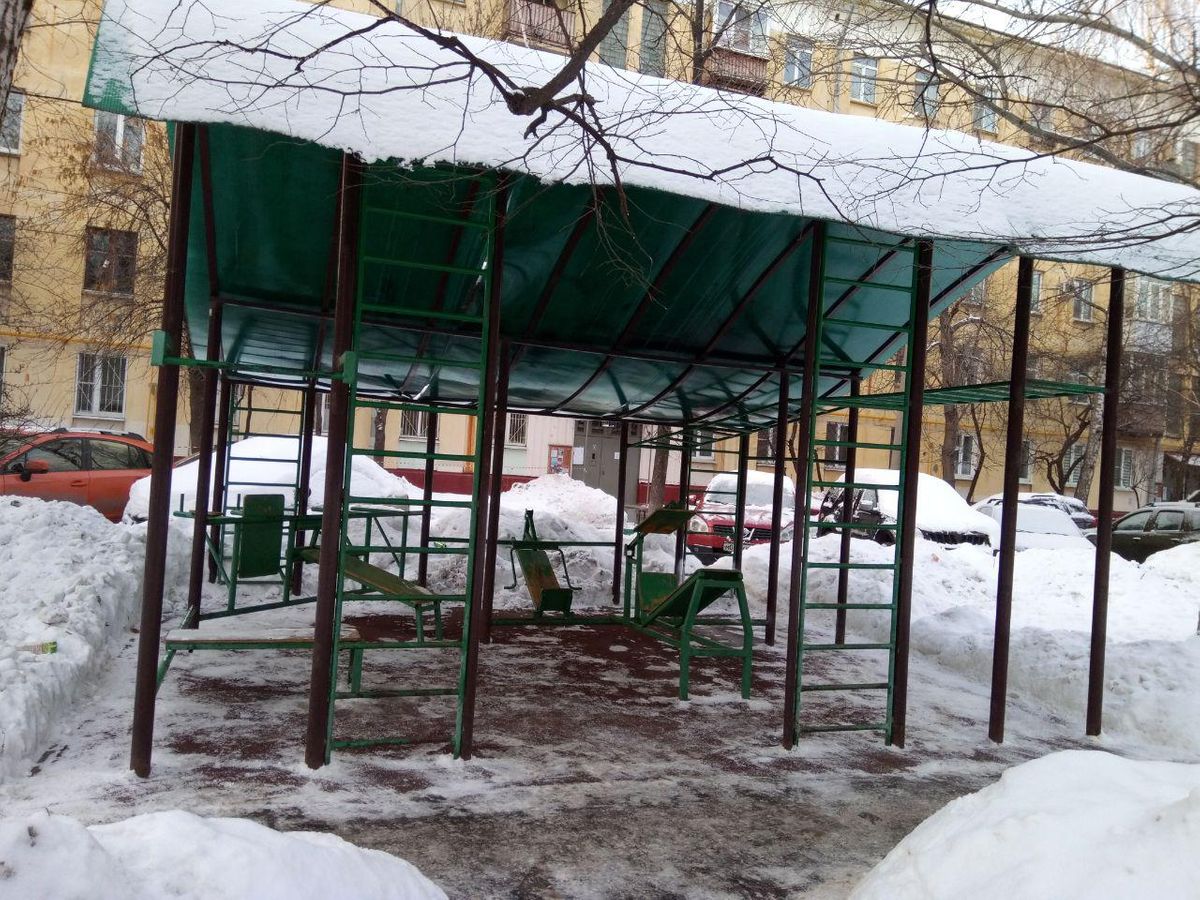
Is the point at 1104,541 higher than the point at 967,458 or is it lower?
lower

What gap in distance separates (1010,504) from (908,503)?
3.22 feet

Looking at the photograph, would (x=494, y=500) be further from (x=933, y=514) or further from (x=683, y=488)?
(x=933, y=514)

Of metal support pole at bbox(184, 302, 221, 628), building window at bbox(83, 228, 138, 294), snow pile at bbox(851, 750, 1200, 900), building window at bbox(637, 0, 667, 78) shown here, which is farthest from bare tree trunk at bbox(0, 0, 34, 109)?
building window at bbox(83, 228, 138, 294)

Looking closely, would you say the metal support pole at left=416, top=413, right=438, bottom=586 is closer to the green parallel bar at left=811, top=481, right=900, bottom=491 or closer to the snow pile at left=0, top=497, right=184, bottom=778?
the snow pile at left=0, top=497, right=184, bottom=778

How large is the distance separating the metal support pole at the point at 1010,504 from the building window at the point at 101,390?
25.0m

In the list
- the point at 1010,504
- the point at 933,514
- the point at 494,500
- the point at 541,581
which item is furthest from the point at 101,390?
the point at 1010,504

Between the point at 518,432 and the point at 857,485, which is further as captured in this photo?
the point at 518,432

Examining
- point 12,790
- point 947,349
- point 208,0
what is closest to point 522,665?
point 12,790

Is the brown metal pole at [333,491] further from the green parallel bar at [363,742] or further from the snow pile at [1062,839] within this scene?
the snow pile at [1062,839]

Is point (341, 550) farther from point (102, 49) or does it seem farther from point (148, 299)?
point (148, 299)

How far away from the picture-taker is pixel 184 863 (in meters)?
2.48

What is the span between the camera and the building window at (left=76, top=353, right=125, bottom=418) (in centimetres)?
2561

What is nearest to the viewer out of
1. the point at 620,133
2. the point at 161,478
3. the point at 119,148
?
the point at 161,478

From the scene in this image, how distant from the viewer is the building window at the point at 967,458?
35781 mm
